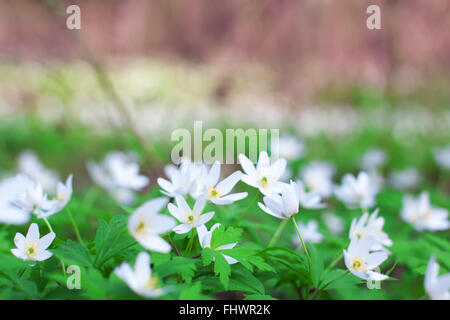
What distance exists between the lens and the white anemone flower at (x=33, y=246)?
93 centimetres

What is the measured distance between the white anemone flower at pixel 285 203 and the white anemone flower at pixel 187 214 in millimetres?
153

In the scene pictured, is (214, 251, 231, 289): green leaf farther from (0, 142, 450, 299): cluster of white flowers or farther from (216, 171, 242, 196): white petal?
(216, 171, 242, 196): white petal

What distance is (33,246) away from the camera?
37.4 inches

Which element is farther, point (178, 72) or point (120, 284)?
point (178, 72)

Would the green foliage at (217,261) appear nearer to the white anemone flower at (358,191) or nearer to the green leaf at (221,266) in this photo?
the green leaf at (221,266)

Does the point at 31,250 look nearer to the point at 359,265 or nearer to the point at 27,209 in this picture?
the point at 27,209

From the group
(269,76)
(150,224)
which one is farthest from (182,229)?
(269,76)

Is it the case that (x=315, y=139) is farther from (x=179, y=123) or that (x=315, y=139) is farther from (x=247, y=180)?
(x=247, y=180)

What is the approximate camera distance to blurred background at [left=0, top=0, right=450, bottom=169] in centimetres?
530

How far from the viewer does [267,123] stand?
17.5 feet

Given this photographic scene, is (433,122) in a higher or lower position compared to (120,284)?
higher

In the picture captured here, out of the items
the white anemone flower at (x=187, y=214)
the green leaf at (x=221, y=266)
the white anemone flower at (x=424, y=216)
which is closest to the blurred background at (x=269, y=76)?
the white anemone flower at (x=424, y=216)
